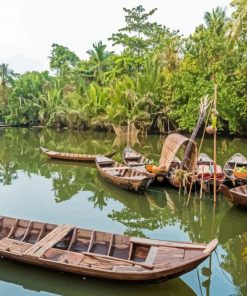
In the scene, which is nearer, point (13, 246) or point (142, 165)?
point (13, 246)

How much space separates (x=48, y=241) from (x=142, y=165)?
7.33 meters

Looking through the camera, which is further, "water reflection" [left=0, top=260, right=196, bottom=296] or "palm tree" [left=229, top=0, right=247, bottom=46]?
"palm tree" [left=229, top=0, right=247, bottom=46]

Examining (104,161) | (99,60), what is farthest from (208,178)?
(99,60)

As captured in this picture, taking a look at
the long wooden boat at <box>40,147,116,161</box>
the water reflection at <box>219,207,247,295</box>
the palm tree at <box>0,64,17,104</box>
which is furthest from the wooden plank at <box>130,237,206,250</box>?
the palm tree at <box>0,64,17,104</box>

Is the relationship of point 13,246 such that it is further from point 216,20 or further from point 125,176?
point 216,20

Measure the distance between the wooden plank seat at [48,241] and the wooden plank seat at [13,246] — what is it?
0.19 meters

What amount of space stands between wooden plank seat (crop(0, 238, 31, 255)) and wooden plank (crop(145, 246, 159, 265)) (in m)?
2.03

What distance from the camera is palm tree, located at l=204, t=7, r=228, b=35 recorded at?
24.4 meters

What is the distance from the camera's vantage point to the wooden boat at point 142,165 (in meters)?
11.3

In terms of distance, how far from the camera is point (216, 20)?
24.9 meters

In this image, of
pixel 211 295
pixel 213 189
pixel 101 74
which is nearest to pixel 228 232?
pixel 213 189

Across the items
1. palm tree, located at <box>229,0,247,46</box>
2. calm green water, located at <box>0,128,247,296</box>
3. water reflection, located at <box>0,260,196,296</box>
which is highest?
palm tree, located at <box>229,0,247,46</box>

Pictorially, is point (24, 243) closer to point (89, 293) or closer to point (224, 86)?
point (89, 293)

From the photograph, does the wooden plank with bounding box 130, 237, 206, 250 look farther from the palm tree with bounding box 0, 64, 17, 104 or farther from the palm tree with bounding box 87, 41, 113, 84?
the palm tree with bounding box 0, 64, 17, 104
